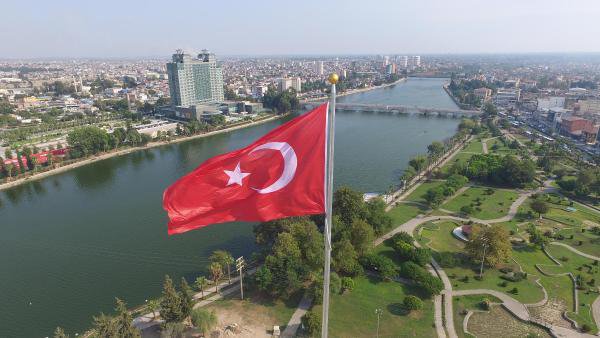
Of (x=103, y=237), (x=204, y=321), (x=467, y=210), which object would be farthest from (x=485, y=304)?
(x=103, y=237)

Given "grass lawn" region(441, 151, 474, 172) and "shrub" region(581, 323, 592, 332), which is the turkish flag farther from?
"grass lawn" region(441, 151, 474, 172)

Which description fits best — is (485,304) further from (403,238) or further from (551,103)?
(551,103)

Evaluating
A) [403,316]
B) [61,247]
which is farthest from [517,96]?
[61,247]

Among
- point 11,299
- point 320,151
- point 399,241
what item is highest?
point 320,151

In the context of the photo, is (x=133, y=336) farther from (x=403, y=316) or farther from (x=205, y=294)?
(x=403, y=316)

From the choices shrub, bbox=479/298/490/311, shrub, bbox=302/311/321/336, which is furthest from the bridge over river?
shrub, bbox=302/311/321/336

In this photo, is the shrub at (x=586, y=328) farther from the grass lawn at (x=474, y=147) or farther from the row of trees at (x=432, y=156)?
the grass lawn at (x=474, y=147)
